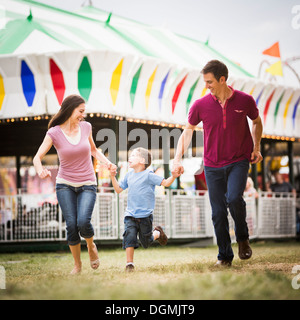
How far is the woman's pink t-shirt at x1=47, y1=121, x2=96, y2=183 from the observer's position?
580cm

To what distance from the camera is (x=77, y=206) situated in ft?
19.2

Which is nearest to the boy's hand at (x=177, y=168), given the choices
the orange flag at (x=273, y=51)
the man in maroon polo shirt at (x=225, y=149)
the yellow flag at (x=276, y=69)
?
the man in maroon polo shirt at (x=225, y=149)

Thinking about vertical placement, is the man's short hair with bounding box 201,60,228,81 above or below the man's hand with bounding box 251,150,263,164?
above

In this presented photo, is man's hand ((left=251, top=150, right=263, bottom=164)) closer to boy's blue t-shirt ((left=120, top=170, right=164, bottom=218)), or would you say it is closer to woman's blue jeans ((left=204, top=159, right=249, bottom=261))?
woman's blue jeans ((left=204, top=159, right=249, bottom=261))

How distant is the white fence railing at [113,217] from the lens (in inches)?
478

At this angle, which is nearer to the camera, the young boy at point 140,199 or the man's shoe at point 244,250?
the man's shoe at point 244,250

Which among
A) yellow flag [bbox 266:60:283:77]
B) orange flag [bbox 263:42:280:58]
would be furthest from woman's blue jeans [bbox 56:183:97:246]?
orange flag [bbox 263:42:280:58]

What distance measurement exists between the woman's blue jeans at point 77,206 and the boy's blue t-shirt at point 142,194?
2.18 ft

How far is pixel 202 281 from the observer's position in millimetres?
4453

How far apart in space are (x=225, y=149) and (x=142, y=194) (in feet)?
3.74

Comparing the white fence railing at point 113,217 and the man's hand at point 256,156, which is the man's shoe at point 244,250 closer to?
A: the man's hand at point 256,156

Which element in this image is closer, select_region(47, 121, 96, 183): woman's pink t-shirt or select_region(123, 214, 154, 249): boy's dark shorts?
select_region(47, 121, 96, 183): woman's pink t-shirt
